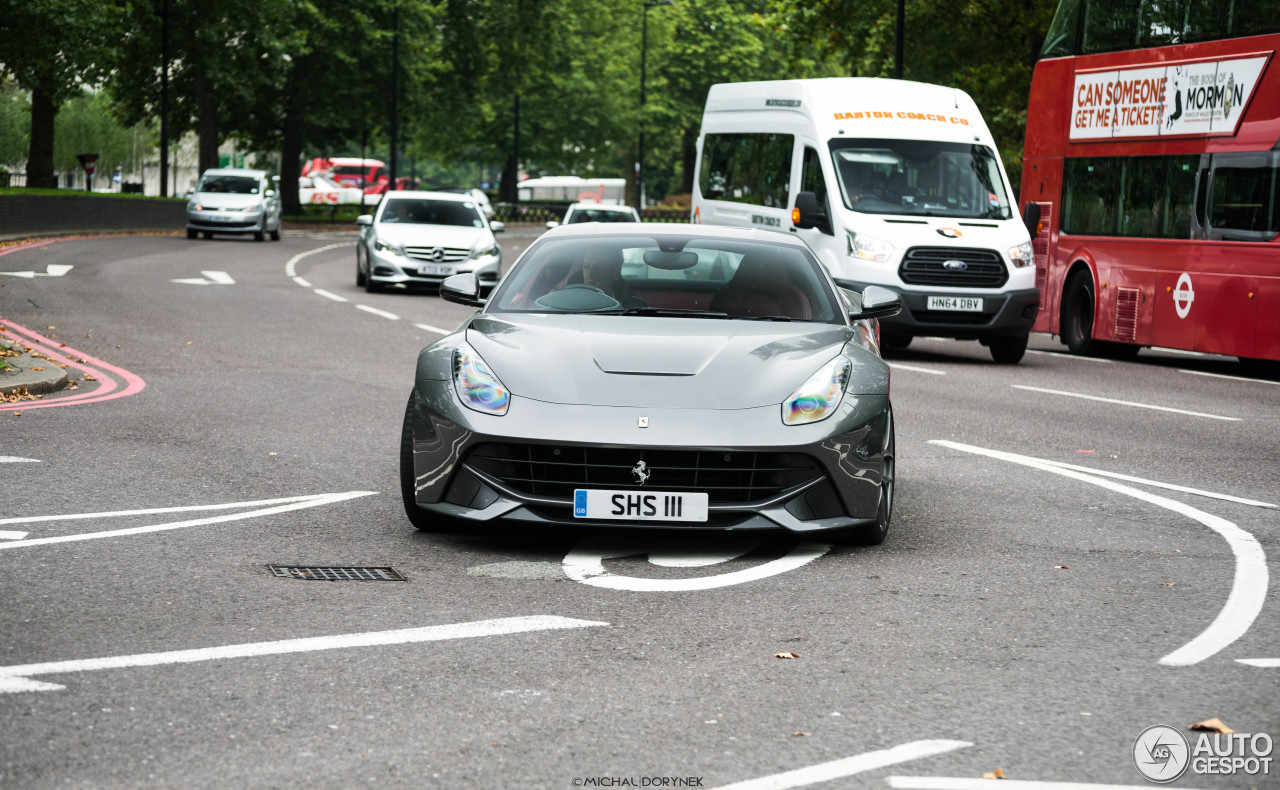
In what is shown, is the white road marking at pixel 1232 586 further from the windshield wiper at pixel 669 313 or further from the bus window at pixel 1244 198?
the bus window at pixel 1244 198

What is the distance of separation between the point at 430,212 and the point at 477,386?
19720mm

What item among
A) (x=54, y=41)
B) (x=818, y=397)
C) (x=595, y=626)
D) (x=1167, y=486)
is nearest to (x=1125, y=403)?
(x=1167, y=486)

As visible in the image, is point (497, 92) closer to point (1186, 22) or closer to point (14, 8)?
point (14, 8)

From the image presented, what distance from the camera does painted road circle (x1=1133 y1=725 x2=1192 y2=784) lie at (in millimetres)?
4086

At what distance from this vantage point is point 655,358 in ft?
22.3

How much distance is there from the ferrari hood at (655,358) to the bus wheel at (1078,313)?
13.4 meters

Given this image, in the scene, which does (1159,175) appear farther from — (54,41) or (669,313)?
(54,41)

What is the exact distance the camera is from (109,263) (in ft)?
93.7

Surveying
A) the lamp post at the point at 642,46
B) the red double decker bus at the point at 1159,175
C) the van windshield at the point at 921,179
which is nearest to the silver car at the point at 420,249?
the van windshield at the point at 921,179

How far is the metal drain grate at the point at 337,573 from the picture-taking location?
6.20 meters

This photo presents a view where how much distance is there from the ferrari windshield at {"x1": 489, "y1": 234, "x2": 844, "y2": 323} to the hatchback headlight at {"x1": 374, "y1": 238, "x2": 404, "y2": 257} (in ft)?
56.8

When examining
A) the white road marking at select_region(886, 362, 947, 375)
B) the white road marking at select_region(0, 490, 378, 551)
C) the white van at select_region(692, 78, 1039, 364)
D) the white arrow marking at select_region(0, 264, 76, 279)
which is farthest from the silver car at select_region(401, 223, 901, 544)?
the white arrow marking at select_region(0, 264, 76, 279)

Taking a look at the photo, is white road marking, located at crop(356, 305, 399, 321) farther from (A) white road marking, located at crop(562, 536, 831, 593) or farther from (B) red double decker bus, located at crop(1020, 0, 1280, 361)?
(A) white road marking, located at crop(562, 536, 831, 593)

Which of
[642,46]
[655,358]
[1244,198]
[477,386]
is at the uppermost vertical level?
[642,46]
